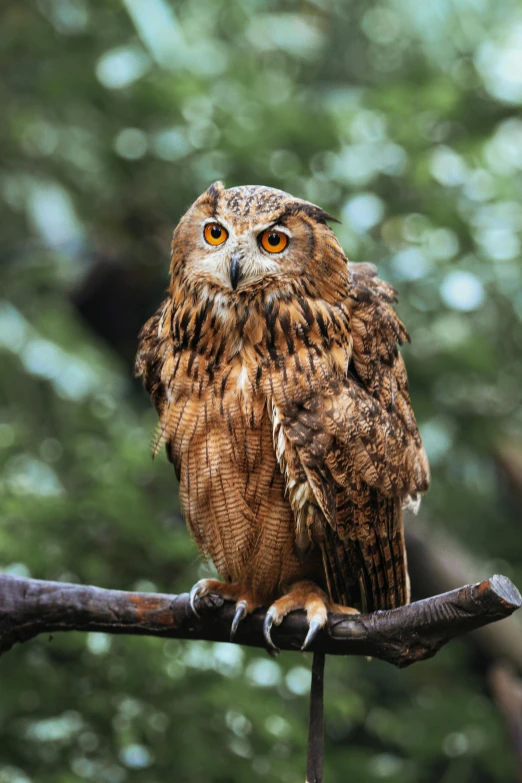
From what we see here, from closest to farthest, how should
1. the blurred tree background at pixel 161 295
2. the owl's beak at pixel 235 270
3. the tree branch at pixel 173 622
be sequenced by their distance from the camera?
the tree branch at pixel 173 622 < the owl's beak at pixel 235 270 < the blurred tree background at pixel 161 295

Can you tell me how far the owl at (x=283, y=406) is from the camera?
1.92m

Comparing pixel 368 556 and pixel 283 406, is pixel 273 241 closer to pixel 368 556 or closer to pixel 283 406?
pixel 283 406

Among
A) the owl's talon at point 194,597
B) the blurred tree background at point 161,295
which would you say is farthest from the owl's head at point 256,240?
the blurred tree background at point 161,295

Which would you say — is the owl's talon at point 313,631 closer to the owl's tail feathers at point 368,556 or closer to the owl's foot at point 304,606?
the owl's foot at point 304,606

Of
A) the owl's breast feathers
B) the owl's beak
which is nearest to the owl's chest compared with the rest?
the owl's breast feathers

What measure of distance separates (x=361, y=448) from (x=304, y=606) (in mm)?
402

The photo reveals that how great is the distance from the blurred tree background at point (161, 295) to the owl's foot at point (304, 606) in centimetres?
66

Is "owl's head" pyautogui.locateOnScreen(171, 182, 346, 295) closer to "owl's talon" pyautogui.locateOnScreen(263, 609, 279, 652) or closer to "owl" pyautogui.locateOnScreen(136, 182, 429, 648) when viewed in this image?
"owl" pyautogui.locateOnScreen(136, 182, 429, 648)

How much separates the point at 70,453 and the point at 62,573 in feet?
2.33

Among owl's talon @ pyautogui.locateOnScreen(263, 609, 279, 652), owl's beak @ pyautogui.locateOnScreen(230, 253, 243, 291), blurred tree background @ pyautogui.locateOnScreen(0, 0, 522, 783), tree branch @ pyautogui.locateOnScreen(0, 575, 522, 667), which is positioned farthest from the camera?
blurred tree background @ pyautogui.locateOnScreen(0, 0, 522, 783)

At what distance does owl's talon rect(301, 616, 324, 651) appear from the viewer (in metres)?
1.89

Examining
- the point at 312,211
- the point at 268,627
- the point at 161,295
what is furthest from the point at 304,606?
the point at 161,295

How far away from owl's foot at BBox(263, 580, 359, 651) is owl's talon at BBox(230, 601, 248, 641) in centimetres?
7

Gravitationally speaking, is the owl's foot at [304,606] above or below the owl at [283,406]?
below
